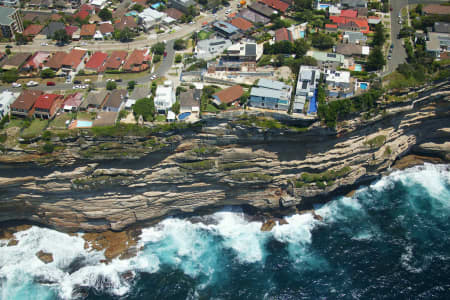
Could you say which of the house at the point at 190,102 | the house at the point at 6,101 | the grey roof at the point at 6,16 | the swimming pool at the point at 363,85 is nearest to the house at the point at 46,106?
the house at the point at 6,101

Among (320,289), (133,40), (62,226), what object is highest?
(133,40)

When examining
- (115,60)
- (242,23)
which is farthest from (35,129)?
(242,23)

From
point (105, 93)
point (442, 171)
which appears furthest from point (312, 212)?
point (105, 93)

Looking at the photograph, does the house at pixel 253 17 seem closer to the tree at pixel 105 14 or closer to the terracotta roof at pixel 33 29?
the tree at pixel 105 14

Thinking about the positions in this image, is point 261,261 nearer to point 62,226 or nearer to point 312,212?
point 312,212

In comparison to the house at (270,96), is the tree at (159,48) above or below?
above

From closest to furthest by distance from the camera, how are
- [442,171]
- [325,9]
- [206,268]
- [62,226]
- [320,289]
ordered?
[320,289], [206,268], [62,226], [442,171], [325,9]
